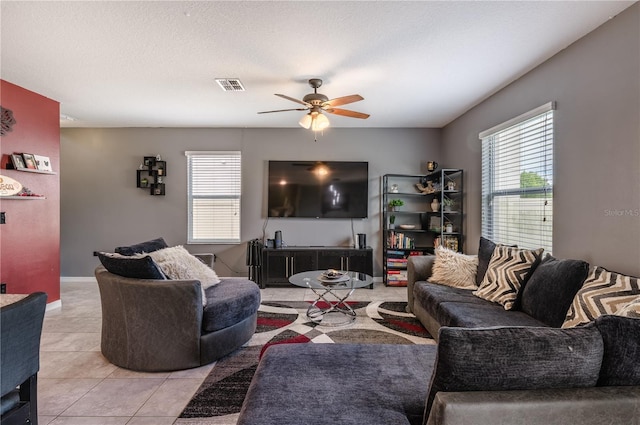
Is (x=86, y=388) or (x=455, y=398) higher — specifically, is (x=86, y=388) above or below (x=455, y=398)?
below

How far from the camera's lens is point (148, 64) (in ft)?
9.27

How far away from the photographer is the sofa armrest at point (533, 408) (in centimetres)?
86

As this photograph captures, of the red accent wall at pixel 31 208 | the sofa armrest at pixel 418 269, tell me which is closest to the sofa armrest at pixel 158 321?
the red accent wall at pixel 31 208

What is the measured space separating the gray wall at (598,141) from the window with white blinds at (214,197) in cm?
414

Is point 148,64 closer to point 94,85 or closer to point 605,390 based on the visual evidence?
point 94,85

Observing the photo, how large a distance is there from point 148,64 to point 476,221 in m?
4.10

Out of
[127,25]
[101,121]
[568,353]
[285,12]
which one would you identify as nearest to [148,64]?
[127,25]

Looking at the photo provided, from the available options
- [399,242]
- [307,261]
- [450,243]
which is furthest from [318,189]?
[450,243]

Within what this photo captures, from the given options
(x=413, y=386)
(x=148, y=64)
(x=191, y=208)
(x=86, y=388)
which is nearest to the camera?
(x=413, y=386)

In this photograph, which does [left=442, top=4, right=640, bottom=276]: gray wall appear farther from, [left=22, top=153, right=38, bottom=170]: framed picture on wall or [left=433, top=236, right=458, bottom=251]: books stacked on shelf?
[left=22, top=153, right=38, bottom=170]: framed picture on wall

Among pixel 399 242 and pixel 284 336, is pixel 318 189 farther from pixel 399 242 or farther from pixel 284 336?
pixel 284 336

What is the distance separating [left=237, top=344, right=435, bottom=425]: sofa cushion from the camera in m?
1.12

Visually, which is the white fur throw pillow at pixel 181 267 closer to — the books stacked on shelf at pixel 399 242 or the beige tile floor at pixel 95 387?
the beige tile floor at pixel 95 387

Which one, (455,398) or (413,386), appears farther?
(413,386)
